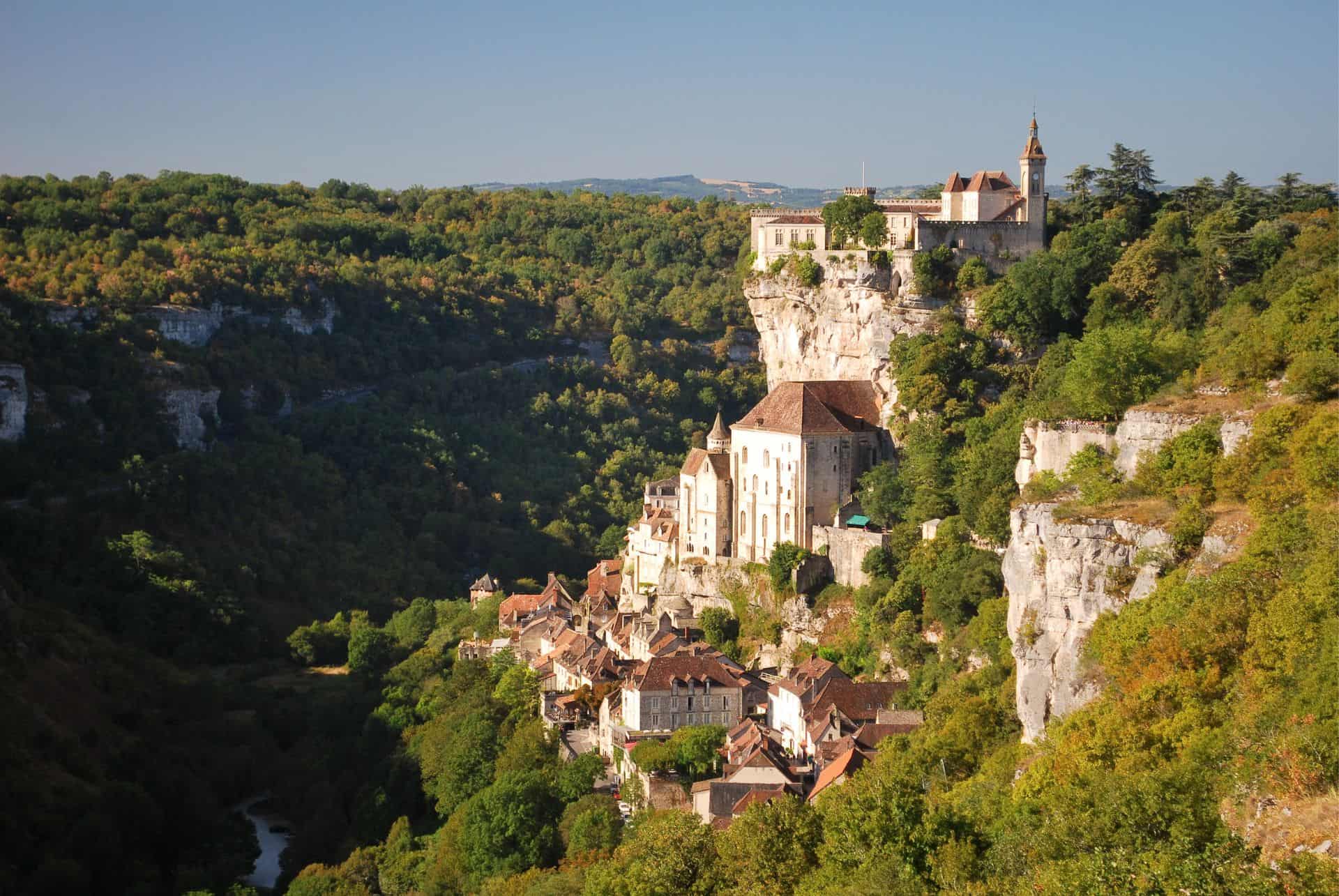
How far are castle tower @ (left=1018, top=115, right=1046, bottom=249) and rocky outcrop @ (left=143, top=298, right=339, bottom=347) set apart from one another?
174 ft

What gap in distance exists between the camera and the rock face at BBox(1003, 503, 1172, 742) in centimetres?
4072

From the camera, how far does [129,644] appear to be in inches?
2938

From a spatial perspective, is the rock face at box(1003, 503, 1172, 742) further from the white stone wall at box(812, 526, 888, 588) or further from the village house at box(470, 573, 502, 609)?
the village house at box(470, 573, 502, 609)

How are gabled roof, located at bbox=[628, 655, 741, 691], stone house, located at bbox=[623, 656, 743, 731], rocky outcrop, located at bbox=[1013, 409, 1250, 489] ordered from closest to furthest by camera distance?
rocky outcrop, located at bbox=[1013, 409, 1250, 489] → stone house, located at bbox=[623, 656, 743, 731] → gabled roof, located at bbox=[628, 655, 741, 691]

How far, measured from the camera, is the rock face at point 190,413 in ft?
308

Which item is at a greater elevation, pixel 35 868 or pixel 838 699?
pixel 838 699

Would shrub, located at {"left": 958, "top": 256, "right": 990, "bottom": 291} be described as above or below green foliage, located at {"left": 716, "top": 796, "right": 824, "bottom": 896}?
above

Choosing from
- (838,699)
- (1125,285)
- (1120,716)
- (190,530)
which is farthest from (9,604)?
(1120,716)

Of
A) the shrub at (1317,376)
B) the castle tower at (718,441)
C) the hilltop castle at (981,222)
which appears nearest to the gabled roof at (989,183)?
the hilltop castle at (981,222)

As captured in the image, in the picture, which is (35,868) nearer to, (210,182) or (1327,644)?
(1327,644)

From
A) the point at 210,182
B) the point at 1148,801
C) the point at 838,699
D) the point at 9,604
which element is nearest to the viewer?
the point at 1148,801

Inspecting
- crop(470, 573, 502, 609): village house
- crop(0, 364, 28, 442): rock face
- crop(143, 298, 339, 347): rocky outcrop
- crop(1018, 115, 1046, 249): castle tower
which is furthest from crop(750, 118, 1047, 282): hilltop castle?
crop(143, 298, 339, 347): rocky outcrop

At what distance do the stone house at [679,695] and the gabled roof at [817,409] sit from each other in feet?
31.3

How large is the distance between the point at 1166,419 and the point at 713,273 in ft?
303
